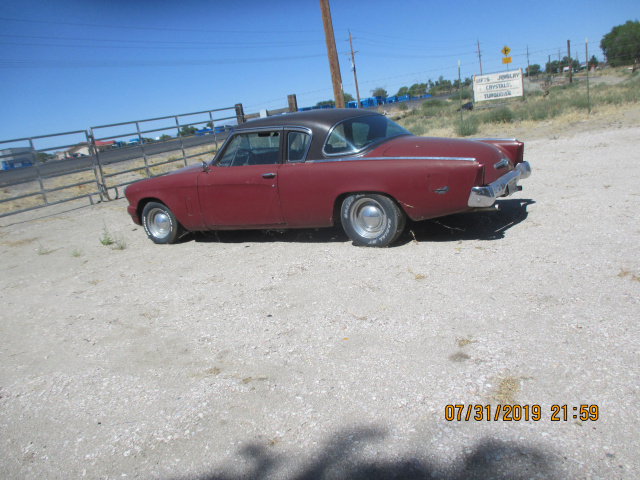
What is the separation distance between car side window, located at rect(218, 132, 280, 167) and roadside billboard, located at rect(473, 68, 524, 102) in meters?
18.9

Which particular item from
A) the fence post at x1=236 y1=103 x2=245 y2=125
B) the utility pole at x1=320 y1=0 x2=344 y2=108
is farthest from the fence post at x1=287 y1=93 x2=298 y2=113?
the fence post at x1=236 y1=103 x2=245 y2=125

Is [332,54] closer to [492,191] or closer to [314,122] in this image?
[314,122]

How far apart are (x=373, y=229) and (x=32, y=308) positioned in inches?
142

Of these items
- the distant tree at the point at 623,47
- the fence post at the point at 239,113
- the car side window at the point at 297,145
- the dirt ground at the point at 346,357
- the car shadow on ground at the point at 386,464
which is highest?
the distant tree at the point at 623,47

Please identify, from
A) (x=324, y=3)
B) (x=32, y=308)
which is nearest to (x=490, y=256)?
(x=32, y=308)

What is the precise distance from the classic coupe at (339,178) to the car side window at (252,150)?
0.5 inches

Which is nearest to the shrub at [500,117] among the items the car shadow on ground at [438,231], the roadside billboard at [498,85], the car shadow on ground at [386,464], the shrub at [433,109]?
the roadside billboard at [498,85]

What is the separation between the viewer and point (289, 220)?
5758mm

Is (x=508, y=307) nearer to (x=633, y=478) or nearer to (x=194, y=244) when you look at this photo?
(x=633, y=478)

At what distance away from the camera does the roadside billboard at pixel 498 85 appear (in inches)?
862

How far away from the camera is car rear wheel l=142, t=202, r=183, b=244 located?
6770mm

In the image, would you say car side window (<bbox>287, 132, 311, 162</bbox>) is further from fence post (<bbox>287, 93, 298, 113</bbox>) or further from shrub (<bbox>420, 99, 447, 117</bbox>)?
shrub (<bbox>420, 99, 447, 117</bbox>)

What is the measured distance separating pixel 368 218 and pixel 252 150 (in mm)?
1679

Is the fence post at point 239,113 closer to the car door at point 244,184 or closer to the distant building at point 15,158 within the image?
the distant building at point 15,158
